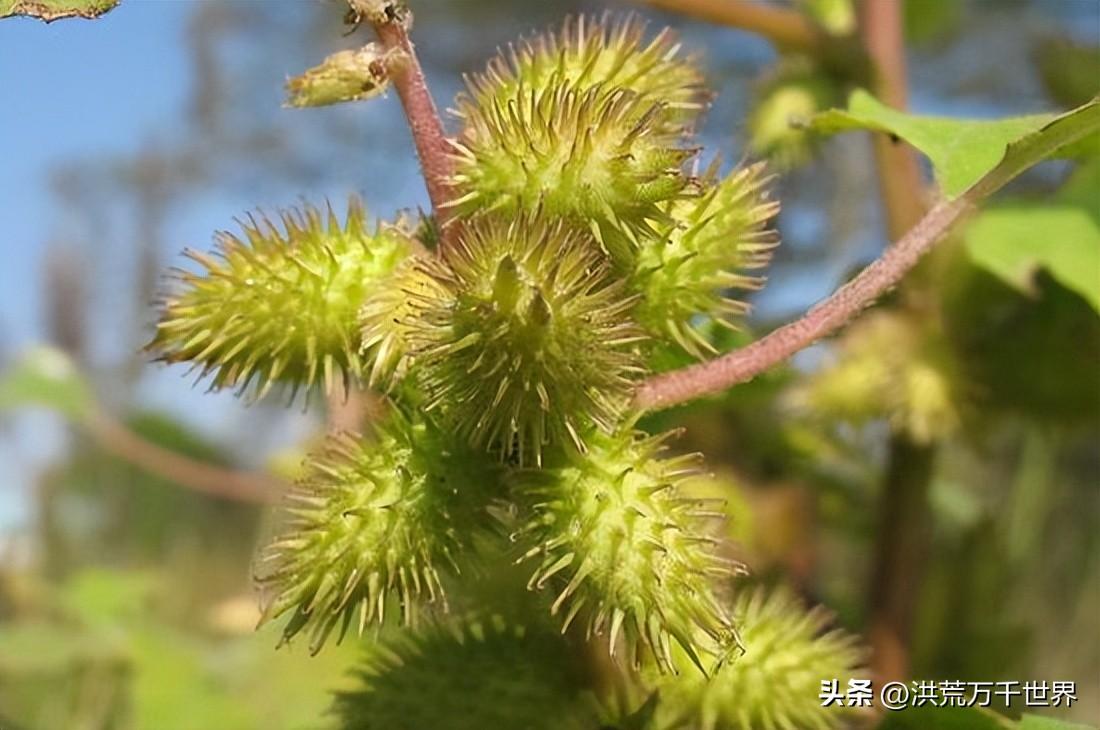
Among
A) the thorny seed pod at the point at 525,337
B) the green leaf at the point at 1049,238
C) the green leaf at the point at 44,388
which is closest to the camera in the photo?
the thorny seed pod at the point at 525,337

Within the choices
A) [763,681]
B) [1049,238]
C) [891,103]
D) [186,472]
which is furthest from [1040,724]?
[186,472]

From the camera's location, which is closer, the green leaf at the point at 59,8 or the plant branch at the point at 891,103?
the green leaf at the point at 59,8

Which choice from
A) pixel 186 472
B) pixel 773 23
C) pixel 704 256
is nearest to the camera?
pixel 704 256

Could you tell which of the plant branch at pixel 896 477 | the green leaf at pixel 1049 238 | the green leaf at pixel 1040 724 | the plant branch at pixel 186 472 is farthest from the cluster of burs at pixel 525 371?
the plant branch at pixel 186 472

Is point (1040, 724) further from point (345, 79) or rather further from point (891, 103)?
point (891, 103)

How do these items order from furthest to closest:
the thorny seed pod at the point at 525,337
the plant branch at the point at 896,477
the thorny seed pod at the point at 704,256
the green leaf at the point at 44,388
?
1. the green leaf at the point at 44,388
2. the plant branch at the point at 896,477
3. the thorny seed pod at the point at 704,256
4. the thorny seed pod at the point at 525,337

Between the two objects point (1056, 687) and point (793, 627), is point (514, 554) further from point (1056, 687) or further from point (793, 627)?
point (1056, 687)

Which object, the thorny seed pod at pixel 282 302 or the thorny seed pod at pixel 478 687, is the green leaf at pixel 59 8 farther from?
the thorny seed pod at pixel 478 687

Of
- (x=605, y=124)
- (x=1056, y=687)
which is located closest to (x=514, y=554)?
(x=605, y=124)
